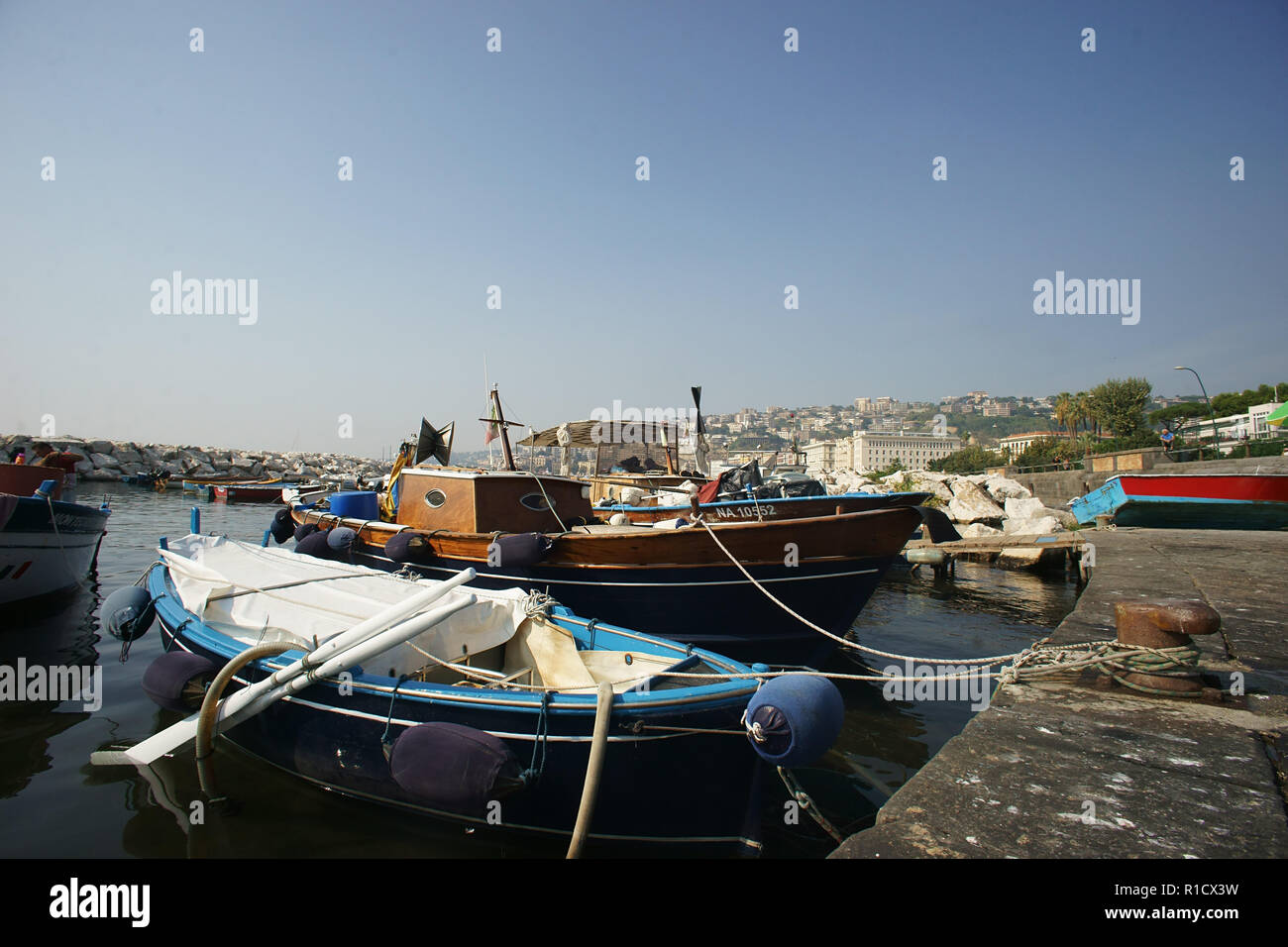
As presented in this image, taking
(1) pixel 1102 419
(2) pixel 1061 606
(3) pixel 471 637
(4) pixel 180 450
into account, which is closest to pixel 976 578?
(2) pixel 1061 606

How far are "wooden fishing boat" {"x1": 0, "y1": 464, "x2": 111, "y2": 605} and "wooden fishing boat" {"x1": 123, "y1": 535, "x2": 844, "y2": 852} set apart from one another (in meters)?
7.59

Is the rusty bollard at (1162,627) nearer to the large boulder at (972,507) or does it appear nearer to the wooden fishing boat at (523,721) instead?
the wooden fishing boat at (523,721)

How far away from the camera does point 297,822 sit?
489 centimetres

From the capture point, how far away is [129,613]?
6840mm

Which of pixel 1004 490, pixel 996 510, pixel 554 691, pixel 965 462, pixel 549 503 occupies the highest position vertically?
pixel 549 503

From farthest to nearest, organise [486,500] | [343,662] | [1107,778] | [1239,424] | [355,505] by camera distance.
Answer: [1239,424] < [355,505] < [486,500] < [343,662] < [1107,778]

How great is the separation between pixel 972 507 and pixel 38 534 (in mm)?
28980

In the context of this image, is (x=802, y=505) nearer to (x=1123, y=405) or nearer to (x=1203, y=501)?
(x=1203, y=501)

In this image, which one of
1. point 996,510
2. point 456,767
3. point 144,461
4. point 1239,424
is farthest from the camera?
point 144,461

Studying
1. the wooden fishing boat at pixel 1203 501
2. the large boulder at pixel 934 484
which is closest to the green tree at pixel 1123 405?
the large boulder at pixel 934 484

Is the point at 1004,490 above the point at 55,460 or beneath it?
beneath

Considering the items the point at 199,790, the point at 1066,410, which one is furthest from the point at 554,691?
the point at 1066,410
